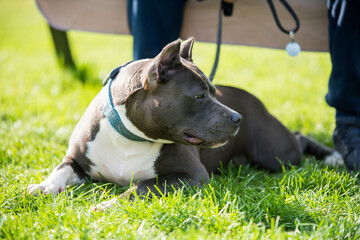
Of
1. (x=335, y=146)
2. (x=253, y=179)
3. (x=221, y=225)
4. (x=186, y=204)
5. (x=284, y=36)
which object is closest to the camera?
(x=221, y=225)

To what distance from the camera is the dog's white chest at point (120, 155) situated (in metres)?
2.85

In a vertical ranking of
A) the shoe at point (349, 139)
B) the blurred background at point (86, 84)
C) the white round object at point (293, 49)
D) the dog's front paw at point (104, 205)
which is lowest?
the blurred background at point (86, 84)

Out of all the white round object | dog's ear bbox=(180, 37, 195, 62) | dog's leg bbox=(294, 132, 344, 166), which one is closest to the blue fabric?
the white round object

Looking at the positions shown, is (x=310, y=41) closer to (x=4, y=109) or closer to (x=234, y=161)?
(x=234, y=161)

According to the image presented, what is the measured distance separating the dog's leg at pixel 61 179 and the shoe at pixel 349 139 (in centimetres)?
210

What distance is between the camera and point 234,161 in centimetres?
357

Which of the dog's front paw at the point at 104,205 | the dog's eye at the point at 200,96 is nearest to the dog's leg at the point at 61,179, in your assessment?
the dog's front paw at the point at 104,205

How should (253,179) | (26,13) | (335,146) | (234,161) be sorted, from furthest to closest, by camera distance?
(26,13), (335,146), (234,161), (253,179)

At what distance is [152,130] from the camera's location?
270 centimetres

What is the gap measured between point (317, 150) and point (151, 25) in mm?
1877

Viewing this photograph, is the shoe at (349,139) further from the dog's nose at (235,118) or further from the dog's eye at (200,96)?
the dog's eye at (200,96)

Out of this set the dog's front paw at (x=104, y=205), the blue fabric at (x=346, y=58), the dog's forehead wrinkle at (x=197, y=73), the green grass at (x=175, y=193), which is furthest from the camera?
the blue fabric at (x=346, y=58)

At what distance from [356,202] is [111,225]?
149 cm

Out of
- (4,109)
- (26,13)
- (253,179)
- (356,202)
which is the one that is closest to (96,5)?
(4,109)
